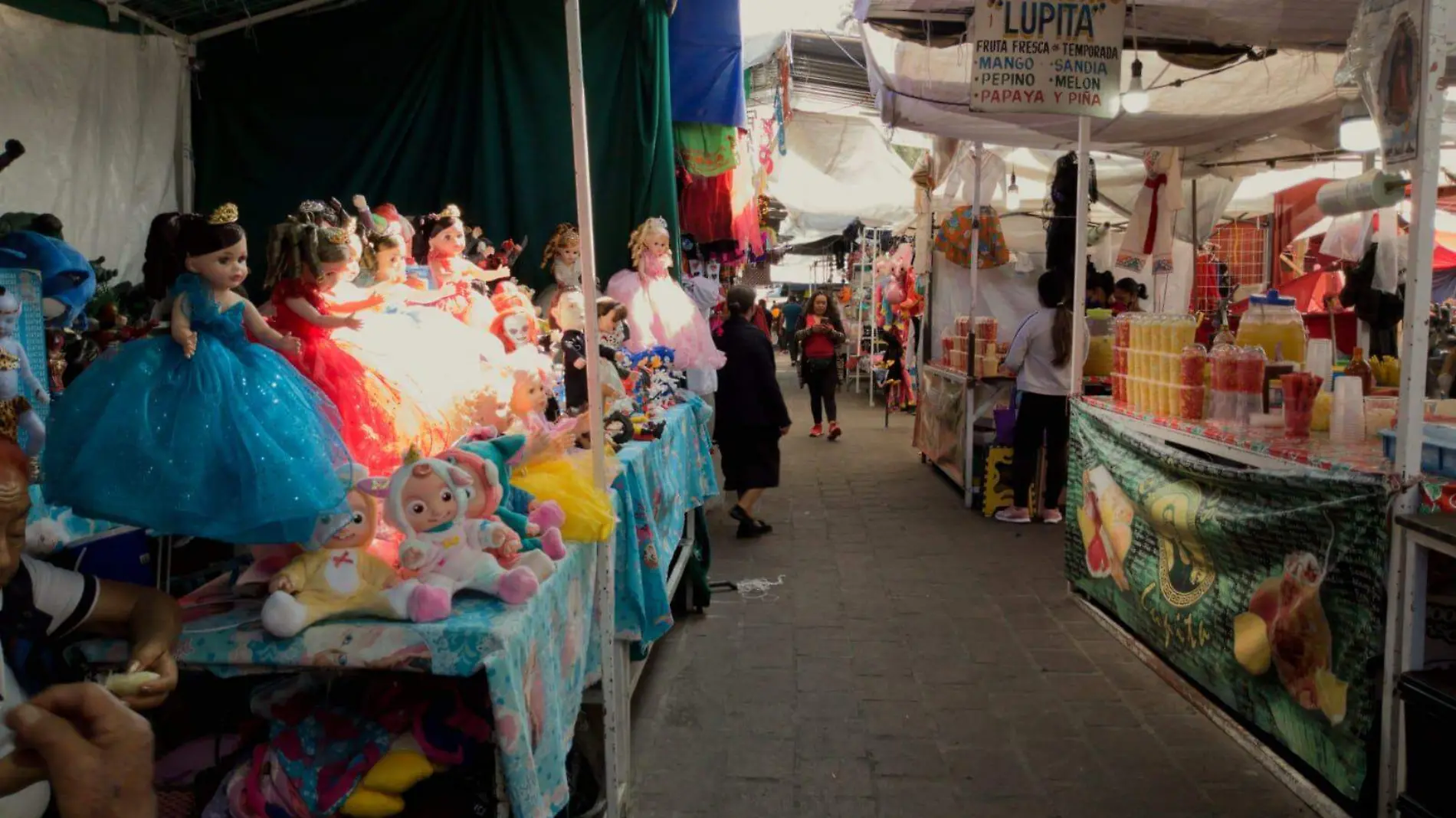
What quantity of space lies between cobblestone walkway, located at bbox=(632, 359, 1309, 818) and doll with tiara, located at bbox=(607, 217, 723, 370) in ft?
5.09

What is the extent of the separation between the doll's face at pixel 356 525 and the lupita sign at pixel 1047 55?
13.7 ft

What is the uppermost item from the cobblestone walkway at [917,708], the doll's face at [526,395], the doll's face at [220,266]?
the doll's face at [220,266]

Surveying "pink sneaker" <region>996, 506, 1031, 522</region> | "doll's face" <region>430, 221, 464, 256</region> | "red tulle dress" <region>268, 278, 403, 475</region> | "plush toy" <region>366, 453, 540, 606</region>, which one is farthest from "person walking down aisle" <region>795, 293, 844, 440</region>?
"plush toy" <region>366, 453, 540, 606</region>

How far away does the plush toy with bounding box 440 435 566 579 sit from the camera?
2.44m

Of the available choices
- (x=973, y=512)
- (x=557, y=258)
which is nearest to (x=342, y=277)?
(x=557, y=258)

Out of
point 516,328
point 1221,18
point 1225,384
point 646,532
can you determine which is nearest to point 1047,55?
point 1221,18

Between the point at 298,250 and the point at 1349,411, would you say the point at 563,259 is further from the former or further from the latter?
the point at 1349,411

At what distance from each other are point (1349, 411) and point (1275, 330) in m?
0.95

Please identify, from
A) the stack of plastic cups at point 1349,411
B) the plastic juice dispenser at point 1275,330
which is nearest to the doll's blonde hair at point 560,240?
the plastic juice dispenser at point 1275,330

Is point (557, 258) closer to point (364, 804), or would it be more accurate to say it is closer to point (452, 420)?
point (452, 420)

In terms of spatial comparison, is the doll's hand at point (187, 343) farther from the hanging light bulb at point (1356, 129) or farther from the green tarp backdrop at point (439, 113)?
the hanging light bulb at point (1356, 129)

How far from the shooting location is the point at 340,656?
205cm

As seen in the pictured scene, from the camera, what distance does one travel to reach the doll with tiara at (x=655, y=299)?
546 centimetres

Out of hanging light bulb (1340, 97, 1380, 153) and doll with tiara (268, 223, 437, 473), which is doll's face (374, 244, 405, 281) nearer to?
doll with tiara (268, 223, 437, 473)
